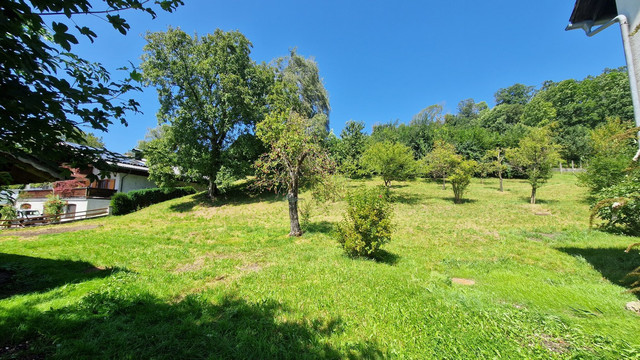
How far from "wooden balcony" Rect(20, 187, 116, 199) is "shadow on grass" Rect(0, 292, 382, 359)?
73.7 feet

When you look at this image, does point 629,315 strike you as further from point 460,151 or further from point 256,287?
point 460,151

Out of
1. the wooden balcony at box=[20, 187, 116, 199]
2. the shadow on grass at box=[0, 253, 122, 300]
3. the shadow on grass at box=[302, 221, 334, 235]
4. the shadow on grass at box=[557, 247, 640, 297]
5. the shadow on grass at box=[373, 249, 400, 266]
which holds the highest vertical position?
the wooden balcony at box=[20, 187, 116, 199]

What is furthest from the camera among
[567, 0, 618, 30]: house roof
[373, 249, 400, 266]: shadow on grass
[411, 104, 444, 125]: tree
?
[411, 104, 444, 125]: tree

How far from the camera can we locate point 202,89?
2072 centimetres

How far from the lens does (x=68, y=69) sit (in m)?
2.49

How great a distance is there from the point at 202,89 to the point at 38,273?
1881 cm

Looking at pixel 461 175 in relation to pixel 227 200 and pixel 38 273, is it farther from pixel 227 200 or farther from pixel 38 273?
pixel 38 273

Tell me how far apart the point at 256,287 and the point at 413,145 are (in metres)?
43.3

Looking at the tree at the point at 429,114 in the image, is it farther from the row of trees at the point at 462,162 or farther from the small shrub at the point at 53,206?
the small shrub at the point at 53,206

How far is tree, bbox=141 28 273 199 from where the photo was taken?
19.7 m

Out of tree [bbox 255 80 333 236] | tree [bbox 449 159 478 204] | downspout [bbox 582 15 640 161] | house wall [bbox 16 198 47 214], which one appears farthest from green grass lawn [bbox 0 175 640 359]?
house wall [bbox 16 198 47 214]

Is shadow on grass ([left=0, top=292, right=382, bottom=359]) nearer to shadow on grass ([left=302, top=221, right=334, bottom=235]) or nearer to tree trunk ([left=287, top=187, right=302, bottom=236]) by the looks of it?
tree trunk ([left=287, top=187, right=302, bottom=236])

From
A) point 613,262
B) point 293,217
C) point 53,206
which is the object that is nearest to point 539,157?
point 613,262

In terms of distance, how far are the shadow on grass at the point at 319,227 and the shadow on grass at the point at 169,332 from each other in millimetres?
7807
